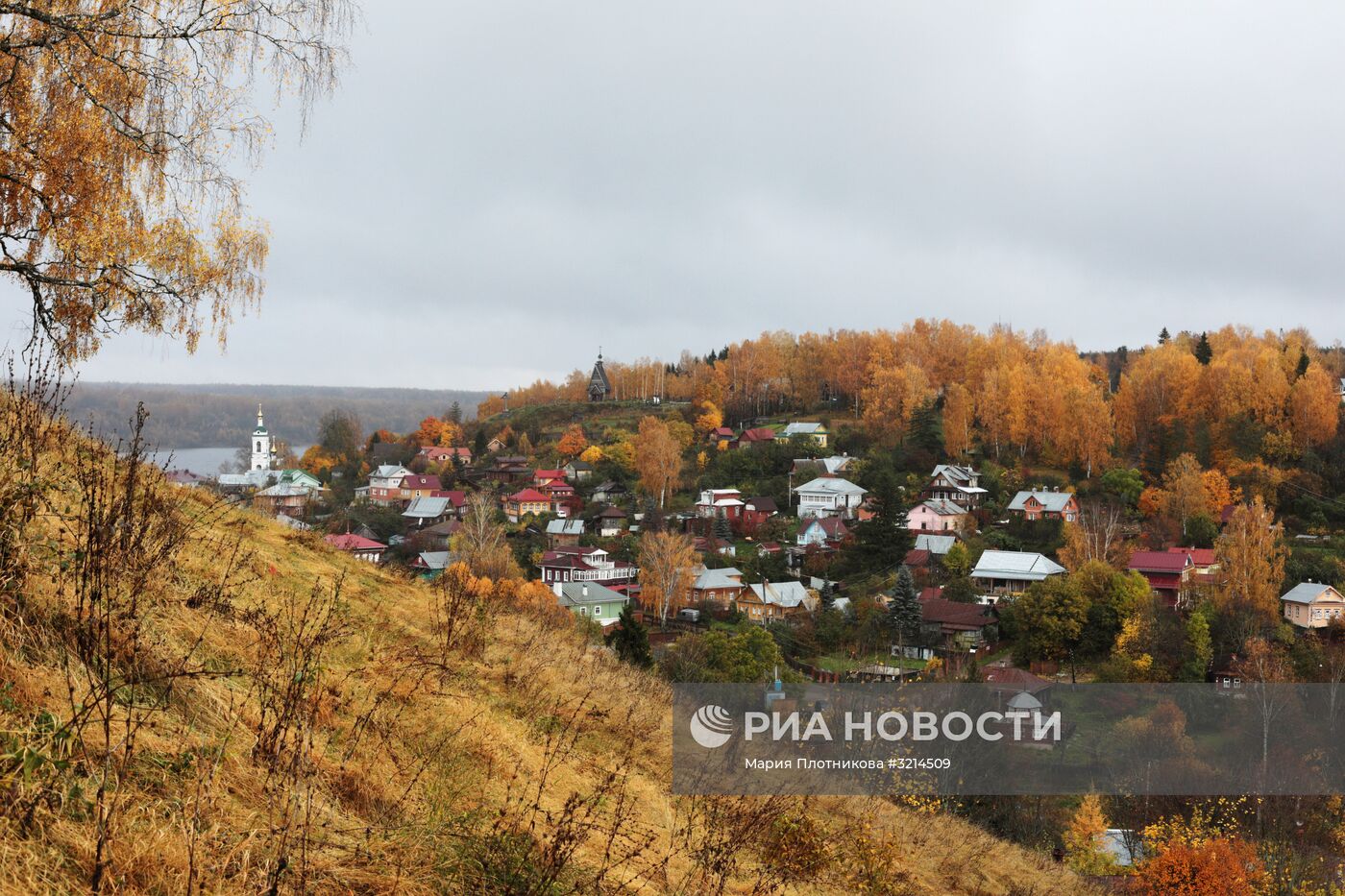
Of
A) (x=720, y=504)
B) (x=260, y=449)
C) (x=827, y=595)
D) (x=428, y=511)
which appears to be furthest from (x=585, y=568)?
(x=260, y=449)

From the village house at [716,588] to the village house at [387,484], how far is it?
2447 cm

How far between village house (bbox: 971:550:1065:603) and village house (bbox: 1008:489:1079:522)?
5921 millimetres

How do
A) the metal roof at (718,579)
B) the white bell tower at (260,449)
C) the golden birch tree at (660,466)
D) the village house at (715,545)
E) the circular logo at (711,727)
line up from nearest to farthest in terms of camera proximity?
the circular logo at (711,727)
the metal roof at (718,579)
the village house at (715,545)
the golden birch tree at (660,466)
the white bell tower at (260,449)

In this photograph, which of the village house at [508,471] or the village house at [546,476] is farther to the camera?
the village house at [508,471]

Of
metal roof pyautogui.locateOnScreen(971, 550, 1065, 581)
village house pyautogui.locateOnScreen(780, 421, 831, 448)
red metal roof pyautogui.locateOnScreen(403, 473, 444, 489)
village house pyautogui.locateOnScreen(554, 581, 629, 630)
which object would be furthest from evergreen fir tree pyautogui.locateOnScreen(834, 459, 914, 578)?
red metal roof pyautogui.locateOnScreen(403, 473, 444, 489)

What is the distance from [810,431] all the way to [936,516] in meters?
17.2

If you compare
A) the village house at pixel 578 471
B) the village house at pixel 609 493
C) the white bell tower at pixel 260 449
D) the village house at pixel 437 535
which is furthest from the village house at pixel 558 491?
the white bell tower at pixel 260 449

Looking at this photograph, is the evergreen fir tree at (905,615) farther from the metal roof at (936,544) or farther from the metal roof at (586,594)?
the metal roof at (586,594)

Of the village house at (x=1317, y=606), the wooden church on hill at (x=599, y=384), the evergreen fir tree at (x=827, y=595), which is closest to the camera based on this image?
the village house at (x=1317, y=606)

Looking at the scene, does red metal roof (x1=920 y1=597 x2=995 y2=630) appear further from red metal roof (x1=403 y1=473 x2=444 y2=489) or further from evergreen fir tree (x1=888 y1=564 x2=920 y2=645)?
red metal roof (x1=403 y1=473 x2=444 y2=489)

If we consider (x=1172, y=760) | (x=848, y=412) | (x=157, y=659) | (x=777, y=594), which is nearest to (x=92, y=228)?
(x=157, y=659)

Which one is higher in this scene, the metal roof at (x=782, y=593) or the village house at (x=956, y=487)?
the village house at (x=956, y=487)

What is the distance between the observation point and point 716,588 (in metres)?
34.5

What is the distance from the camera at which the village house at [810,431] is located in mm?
55516
